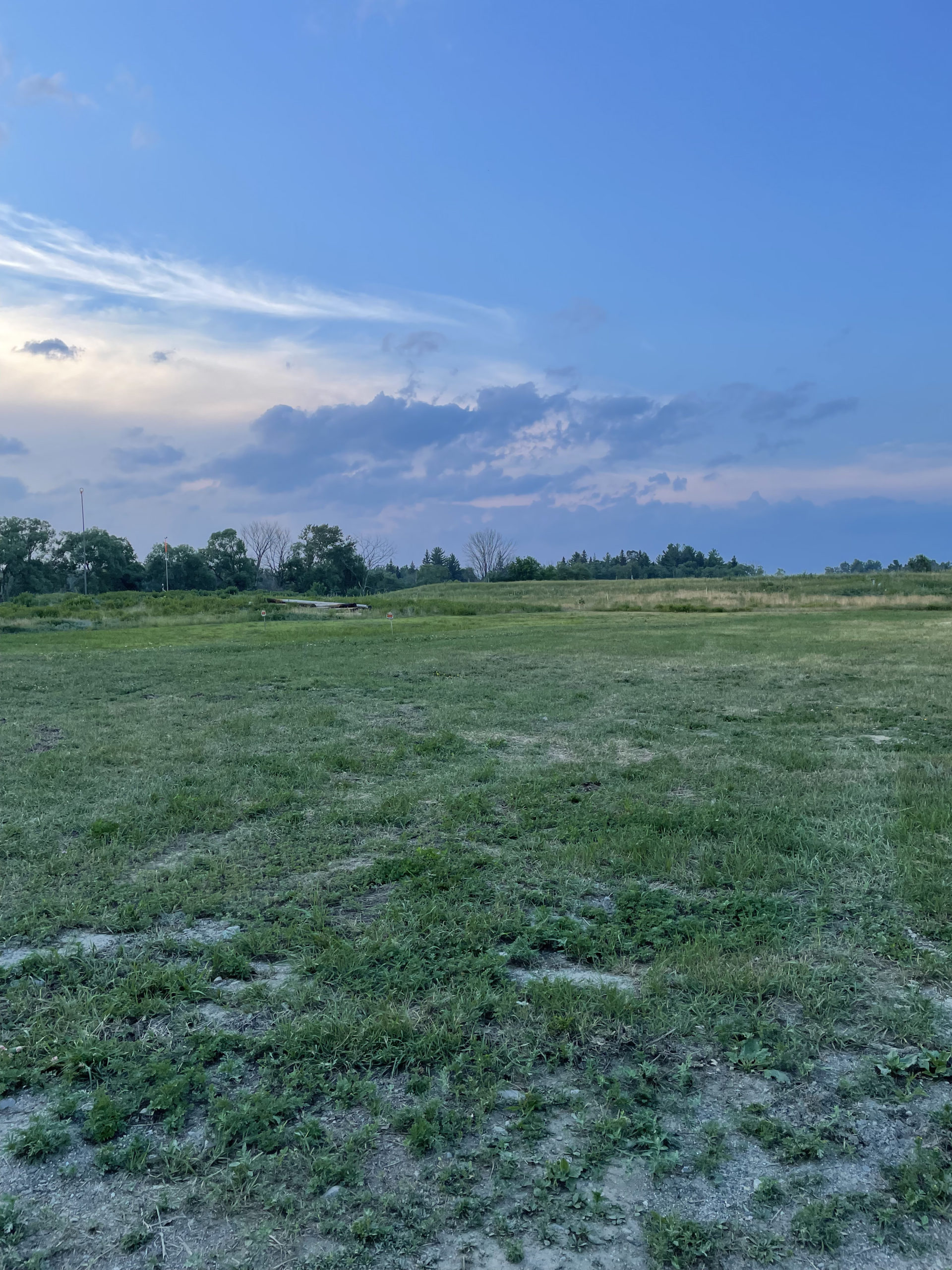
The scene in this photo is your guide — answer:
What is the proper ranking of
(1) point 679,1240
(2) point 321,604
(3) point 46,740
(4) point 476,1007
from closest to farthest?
(1) point 679,1240
(4) point 476,1007
(3) point 46,740
(2) point 321,604

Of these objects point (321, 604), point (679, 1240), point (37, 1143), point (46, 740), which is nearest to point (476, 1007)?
point (679, 1240)

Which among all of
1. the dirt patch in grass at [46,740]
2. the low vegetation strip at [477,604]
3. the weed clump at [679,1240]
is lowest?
the weed clump at [679,1240]

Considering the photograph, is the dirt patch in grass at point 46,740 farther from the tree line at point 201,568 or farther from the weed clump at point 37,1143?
Answer: the tree line at point 201,568

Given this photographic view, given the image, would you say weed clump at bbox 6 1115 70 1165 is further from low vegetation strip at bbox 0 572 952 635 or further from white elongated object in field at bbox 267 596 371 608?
white elongated object in field at bbox 267 596 371 608

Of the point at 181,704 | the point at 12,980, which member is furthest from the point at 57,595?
the point at 12,980

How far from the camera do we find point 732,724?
11156 millimetres

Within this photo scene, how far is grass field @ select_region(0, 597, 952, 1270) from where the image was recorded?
8.37ft

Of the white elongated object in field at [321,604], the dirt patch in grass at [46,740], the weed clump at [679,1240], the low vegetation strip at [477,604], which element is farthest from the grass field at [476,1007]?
the white elongated object in field at [321,604]

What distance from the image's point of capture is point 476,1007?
3.67 meters

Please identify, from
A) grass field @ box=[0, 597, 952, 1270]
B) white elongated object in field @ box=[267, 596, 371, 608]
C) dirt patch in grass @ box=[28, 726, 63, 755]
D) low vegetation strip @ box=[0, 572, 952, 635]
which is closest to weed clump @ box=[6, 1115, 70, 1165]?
grass field @ box=[0, 597, 952, 1270]

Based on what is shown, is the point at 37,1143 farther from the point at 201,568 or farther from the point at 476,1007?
the point at 201,568

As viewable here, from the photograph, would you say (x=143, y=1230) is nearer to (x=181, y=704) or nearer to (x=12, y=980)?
(x=12, y=980)

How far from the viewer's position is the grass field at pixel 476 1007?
2.55 meters

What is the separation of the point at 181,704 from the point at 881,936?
1141 cm
